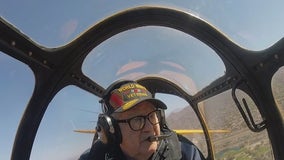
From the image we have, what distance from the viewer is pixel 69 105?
8.70 ft

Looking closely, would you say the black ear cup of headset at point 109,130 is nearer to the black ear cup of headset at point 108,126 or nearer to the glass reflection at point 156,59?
the black ear cup of headset at point 108,126

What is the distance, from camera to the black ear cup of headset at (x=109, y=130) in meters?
1.88

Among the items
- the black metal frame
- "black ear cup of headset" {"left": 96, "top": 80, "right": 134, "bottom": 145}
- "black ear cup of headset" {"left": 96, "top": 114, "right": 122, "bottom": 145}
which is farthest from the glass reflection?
"black ear cup of headset" {"left": 96, "top": 114, "right": 122, "bottom": 145}

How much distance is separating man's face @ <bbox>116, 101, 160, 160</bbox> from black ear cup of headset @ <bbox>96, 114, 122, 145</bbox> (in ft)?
0.11

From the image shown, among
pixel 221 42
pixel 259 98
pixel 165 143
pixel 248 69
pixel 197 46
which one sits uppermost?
pixel 197 46

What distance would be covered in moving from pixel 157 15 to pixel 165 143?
0.78 metres

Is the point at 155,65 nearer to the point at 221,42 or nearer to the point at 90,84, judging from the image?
the point at 90,84

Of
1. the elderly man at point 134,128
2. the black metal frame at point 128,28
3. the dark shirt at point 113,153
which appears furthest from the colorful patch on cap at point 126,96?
the black metal frame at point 128,28

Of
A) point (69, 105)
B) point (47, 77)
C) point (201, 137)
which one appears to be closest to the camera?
point (47, 77)

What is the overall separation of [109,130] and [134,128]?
0.51 ft

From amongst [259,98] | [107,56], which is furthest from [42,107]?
[259,98]

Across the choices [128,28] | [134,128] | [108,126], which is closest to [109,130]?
[108,126]

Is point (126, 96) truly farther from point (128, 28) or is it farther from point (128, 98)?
point (128, 28)

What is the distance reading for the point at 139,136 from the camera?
1.83m
